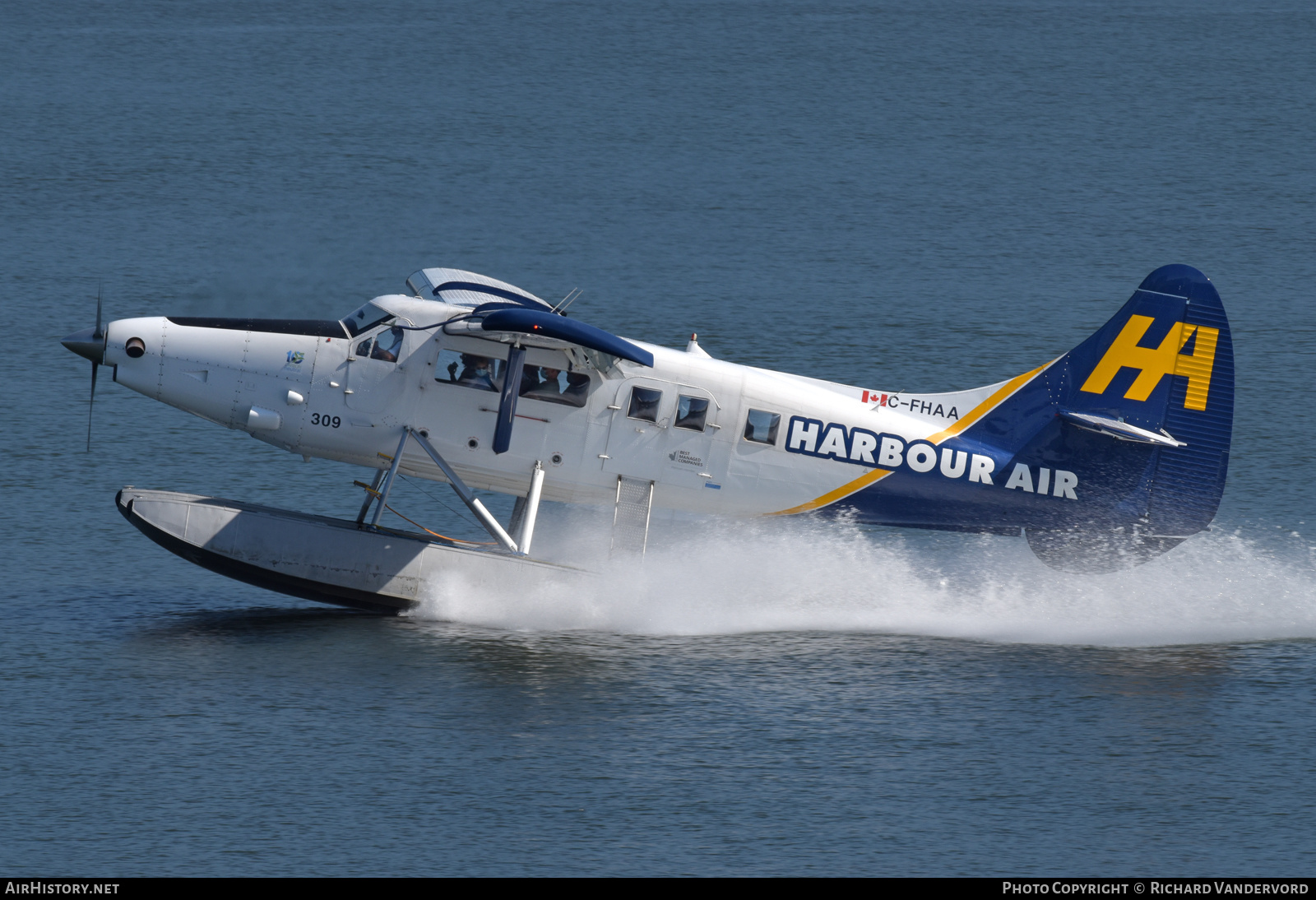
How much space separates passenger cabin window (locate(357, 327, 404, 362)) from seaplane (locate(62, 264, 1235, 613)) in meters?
0.02

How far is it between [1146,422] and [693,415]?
5949 mm

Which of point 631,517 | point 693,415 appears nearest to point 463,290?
point 693,415

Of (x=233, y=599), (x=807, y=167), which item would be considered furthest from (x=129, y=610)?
(x=807, y=167)

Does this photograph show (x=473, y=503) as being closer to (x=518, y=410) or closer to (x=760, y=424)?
(x=518, y=410)

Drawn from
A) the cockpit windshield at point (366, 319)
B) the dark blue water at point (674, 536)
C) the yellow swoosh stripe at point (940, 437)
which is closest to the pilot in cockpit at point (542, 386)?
the cockpit windshield at point (366, 319)

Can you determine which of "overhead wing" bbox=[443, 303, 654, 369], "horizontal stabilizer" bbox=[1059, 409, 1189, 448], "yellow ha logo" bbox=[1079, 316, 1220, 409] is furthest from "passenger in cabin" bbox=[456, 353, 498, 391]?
"yellow ha logo" bbox=[1079, 316, 1220, 409]

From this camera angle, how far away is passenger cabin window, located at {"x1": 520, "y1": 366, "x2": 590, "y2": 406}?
21.5 meters

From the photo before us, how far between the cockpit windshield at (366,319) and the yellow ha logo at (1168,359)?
9.34 metres

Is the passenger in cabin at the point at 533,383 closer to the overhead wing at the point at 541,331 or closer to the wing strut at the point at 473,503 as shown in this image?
the overhead wing at the point at 541,331

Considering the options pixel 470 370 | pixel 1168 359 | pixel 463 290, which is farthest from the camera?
pixel 463 290

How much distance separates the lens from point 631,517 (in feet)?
72.4

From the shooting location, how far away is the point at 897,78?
6588 cm
